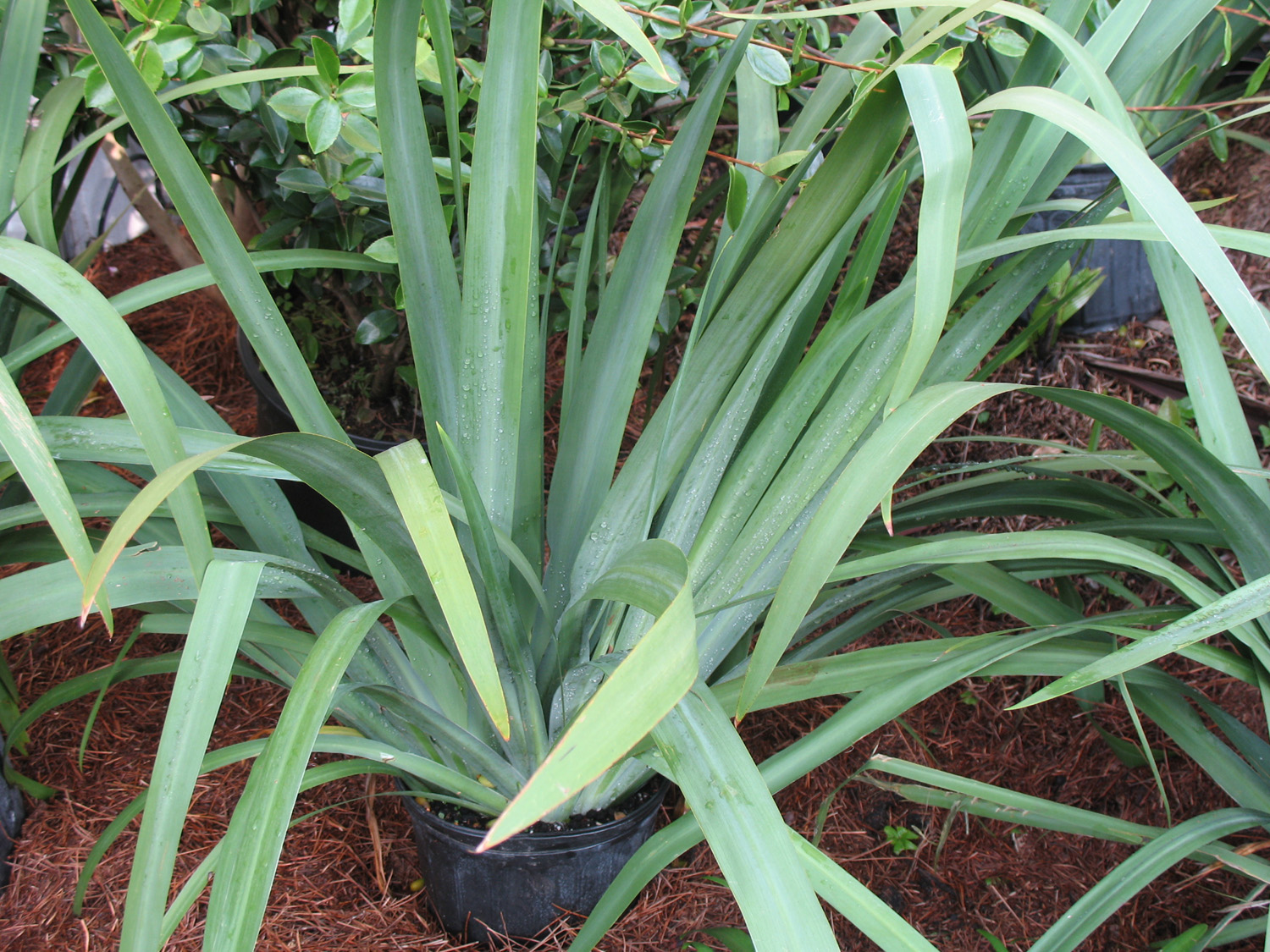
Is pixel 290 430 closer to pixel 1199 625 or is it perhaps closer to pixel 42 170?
pixel 42 170

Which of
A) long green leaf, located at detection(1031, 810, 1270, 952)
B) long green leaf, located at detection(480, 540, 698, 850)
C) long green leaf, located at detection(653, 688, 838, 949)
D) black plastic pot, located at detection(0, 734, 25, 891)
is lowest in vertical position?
black plastic pot, located at detection(0, 734, 25, 891)

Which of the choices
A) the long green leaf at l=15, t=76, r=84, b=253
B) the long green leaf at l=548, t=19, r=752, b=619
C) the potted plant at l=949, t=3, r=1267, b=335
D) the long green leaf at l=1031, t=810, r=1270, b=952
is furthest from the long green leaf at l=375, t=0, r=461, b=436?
the potted plant at l=949, t=3, r=1267, b=335

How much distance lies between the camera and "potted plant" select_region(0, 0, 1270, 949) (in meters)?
0.45

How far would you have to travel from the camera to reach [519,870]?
0.79 metres

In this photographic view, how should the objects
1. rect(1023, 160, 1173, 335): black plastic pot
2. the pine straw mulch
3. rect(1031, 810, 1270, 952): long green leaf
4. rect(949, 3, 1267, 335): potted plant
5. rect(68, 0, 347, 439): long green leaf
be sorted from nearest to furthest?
A: rect(68, 0, 347, 439): long green leaf
rect(1031, 810, 1270, 952): long green leaf
the pine straw mulch
rect(949, 3, 1267, 335): potted plant
rect(1023, 160, 1173, 335): black plastic pot

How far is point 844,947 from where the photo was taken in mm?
911

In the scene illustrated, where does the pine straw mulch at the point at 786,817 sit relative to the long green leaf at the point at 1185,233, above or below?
below

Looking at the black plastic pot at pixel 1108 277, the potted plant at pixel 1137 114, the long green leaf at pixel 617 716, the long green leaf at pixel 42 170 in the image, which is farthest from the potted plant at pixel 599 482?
the black plastic pot at pixel 1108 277

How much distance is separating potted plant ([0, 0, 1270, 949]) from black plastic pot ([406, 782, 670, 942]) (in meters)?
0.04

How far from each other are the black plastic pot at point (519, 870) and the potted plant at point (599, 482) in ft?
0.13

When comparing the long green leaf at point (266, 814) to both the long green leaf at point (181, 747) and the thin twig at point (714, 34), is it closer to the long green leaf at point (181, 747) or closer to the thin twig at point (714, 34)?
the long green leaf at point (181, 747)

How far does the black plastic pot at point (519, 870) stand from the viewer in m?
0.76

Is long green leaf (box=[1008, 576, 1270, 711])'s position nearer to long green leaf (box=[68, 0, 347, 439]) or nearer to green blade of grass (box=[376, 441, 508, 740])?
green blade of grass (box=[376, 441, 508, 740])

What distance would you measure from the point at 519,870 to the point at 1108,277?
1.30 m
